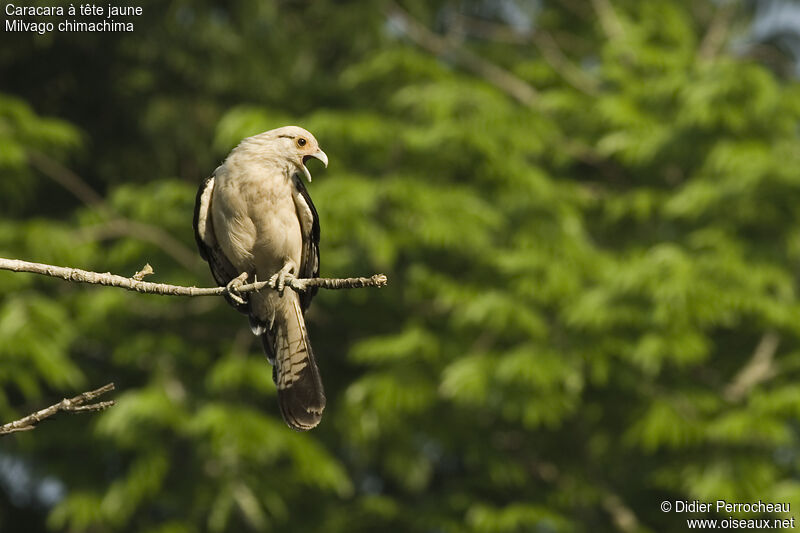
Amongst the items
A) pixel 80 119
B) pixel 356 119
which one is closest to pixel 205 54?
pixel 80 119

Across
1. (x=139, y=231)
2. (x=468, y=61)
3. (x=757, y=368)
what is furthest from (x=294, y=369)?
(x=468, y=61)

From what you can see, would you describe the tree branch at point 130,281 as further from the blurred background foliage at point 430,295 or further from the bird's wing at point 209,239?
the blurred background foliage at point 430,295

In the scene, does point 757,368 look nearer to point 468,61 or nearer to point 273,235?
point 468,61

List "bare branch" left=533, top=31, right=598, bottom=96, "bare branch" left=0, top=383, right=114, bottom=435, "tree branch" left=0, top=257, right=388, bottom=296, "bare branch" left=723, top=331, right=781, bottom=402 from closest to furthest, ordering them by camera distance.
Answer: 1. "bare branch" left=0, top=383, right=114, bottom=435
2. "tree branch" left=0, top=257, right=388, bottom=296
3. "bare branch" left=723, top=331, right=781, bottom=402
4. "bare branch" left=533, top=31, right=598, bottom=96

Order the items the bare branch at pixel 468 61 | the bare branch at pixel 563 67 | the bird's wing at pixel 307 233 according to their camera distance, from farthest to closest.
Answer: the bare branch at pixel 468 61 → the bare branch at pixel 563 67 → the bird's wing at pixel 307 233

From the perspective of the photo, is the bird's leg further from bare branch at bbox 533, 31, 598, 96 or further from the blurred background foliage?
bare branch at bbox 533, 31, 598, 96

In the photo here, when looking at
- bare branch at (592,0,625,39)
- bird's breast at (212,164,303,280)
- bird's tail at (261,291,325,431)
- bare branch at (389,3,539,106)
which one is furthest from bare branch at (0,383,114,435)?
bare branch at (592,0,625,39)

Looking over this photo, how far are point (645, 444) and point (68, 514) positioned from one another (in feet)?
15.6

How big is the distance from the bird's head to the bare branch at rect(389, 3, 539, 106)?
697 centimetres

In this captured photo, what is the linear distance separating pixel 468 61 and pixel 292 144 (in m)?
7.26

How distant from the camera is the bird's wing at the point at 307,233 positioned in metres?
4.77

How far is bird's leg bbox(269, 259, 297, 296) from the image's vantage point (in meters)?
4.18

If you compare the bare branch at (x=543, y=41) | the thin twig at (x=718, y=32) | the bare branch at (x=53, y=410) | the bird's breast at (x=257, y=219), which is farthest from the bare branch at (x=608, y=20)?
the bare branch at (x=53, y=410)

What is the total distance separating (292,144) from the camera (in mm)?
4676
